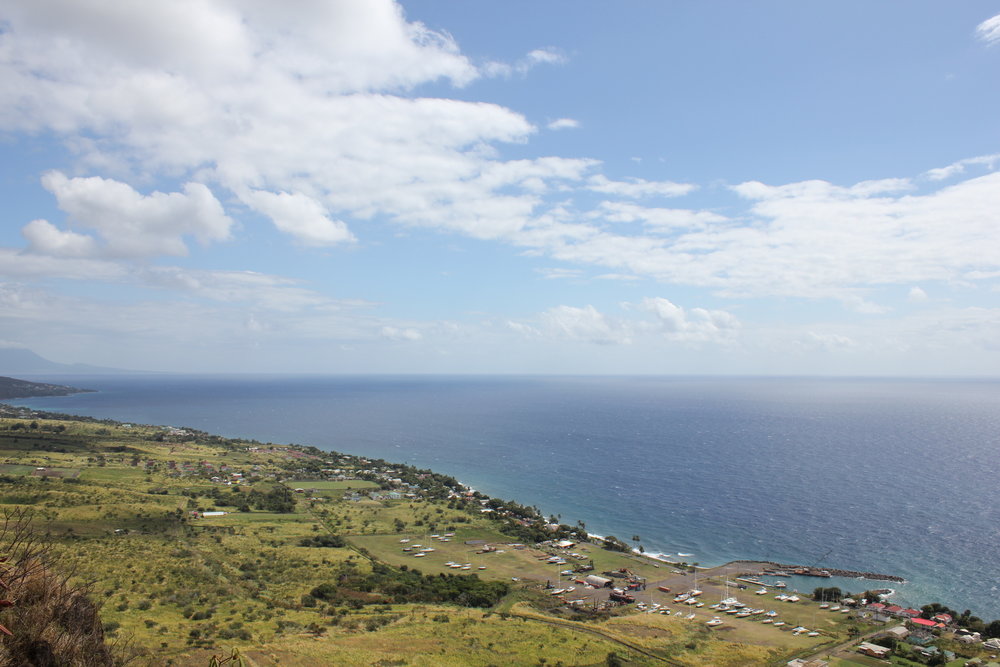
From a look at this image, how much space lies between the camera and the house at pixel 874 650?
40213 millimetres

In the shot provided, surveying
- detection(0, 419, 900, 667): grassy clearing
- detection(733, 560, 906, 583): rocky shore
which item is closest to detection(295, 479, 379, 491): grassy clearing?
detection(0, 419, 900, 667): grassy clearing

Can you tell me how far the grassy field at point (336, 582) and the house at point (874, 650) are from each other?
5.77 feet

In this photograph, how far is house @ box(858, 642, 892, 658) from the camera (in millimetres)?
40213

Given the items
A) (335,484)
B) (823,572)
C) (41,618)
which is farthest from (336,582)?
(823,572)

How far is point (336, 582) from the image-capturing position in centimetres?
4978

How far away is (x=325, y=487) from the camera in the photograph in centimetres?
9394

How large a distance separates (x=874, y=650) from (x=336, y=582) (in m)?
43.3

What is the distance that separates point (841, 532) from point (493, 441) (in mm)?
94705

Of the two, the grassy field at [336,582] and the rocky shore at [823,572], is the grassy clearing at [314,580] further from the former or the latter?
the rocky shore at [823,572]

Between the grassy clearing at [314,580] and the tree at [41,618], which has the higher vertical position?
the tree at [41,618]

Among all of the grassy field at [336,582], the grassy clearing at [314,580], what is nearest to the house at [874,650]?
the grassy field at [336,582]

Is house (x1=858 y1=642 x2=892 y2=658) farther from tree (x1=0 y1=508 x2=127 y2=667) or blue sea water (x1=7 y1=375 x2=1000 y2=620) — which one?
tree (x1=0 y1=508 x2=127 y2=667)

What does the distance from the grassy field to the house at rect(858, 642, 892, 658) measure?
1760 millimetres

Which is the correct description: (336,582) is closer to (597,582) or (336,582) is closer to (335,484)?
(597,582)
